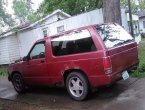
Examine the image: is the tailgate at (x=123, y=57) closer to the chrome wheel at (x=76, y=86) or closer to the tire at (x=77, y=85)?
the tire at (x=77, y=85)

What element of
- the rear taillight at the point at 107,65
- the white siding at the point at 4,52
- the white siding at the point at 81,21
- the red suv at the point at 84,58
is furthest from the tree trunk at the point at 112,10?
the white siding at the point at 4,52

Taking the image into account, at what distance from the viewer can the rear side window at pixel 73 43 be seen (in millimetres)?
7023

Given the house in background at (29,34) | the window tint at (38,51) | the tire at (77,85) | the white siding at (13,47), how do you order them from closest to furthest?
the tire at (77,85), the window tint at (38,51), the house in background at (29,34), the white siding at (13,47)

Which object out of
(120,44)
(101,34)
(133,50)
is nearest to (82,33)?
(101,34)

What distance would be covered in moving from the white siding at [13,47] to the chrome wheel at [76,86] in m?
16.5

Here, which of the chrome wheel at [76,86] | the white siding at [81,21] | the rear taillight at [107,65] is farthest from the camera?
the white siding at [81,21]

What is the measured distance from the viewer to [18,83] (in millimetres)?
9594

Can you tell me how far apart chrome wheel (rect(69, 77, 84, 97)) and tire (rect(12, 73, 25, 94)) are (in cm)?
243

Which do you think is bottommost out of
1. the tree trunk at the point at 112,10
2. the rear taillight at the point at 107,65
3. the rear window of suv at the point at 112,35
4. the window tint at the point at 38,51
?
the rear taillight at the point at 107,65

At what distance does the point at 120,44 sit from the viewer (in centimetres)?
732

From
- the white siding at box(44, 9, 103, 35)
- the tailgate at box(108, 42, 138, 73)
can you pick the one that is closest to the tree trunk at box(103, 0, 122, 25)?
the tailgate at box(108, 42, 138, 73)

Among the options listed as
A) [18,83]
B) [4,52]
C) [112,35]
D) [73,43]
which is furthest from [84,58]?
[4,52]

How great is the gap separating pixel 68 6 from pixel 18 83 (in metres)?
20.2

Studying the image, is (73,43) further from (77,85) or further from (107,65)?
(107,65)
